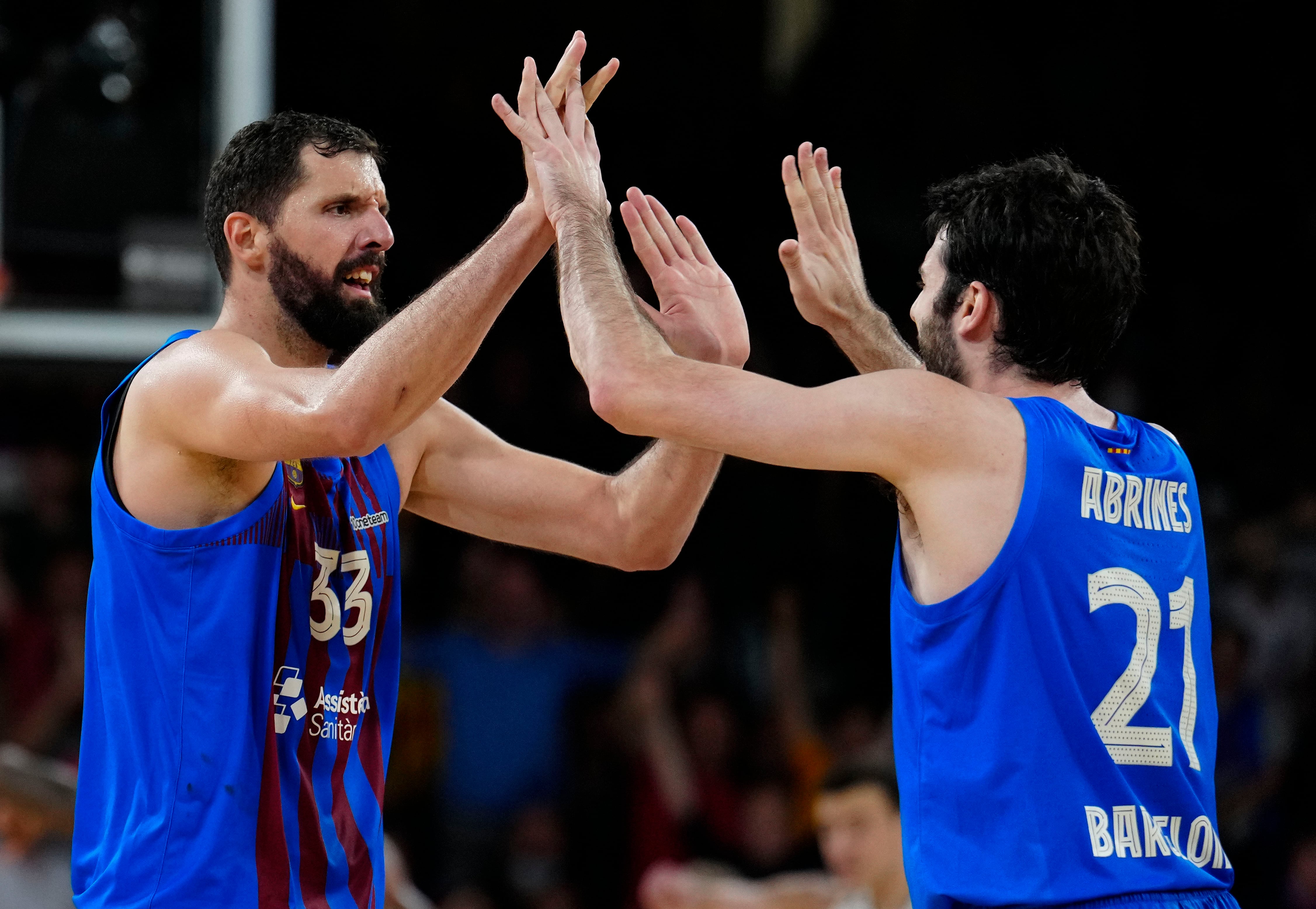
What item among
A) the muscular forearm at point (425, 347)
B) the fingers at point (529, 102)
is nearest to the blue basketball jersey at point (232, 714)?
the muscular forearm at point (425, 347)

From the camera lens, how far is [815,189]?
11.6ft

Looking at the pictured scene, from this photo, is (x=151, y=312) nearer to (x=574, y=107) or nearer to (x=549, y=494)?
(x=549, y=494)

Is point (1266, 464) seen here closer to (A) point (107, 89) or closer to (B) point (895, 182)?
(B) point (895, 182)

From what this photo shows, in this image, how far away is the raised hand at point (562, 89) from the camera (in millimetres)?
3254

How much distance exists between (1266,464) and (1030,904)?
23.3 ft

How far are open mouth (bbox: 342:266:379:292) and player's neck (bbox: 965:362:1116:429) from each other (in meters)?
1.39

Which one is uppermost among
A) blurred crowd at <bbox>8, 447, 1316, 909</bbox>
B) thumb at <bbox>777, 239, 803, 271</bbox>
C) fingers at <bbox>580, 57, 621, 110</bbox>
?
fingers at <bbox>580, 57, 621, 110</bbox>

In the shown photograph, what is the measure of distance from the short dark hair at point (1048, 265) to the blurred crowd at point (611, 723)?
169 inches

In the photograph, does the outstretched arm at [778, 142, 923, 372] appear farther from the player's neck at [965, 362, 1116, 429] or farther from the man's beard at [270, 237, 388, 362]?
the man's beard at [270, 237, 388, 362]

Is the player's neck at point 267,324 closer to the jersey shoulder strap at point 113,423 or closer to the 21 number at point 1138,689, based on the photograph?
the jersey shoulder strap at point 113,423

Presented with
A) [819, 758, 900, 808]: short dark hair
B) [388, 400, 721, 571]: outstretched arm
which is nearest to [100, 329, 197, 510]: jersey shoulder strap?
[388, 400, 721, 571]: outstretched arm

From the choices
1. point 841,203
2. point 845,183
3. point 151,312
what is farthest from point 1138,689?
point 845,183

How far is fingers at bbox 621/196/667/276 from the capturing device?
3473mm

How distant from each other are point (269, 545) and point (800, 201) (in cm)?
145
